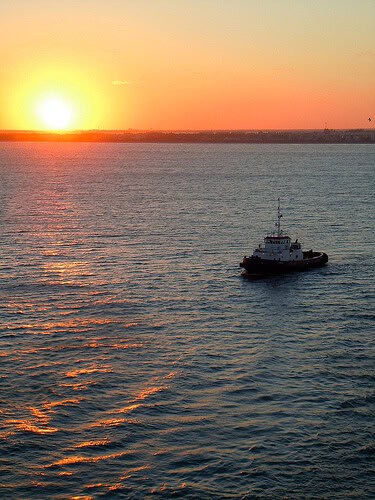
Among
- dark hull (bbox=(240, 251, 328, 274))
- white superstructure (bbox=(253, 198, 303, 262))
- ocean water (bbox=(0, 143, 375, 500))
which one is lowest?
ocean water (bbox=(0, 143, 375, 500))

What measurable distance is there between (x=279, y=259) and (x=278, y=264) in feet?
5.44

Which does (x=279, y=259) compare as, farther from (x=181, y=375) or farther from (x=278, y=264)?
(x=181, y=375)

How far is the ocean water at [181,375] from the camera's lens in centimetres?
4547

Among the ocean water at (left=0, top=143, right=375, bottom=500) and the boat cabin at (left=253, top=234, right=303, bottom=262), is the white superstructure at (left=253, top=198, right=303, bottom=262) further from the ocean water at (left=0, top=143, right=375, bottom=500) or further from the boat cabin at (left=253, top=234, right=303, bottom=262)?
the ocean water at (left=0, top=143, right=375, bottom=500)

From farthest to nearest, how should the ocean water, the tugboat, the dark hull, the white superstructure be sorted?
the white superstructure < the tugboat < the dark hull < the ocean water

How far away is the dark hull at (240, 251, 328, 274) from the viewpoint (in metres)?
97.8

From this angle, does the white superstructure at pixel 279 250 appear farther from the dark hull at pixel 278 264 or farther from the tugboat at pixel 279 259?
the dark hull at pixel 278 264

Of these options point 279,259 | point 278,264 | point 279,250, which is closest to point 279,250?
point 279,250

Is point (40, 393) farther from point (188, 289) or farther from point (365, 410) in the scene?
point (188, 289)

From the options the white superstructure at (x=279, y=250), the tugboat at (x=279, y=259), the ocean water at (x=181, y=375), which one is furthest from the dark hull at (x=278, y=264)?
the ocean water at (x=181, y=375)

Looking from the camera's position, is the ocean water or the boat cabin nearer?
the ocean water

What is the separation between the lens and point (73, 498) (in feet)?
141

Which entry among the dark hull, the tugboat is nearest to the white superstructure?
the tugboat

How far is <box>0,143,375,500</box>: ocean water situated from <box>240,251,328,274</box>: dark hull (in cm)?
201
